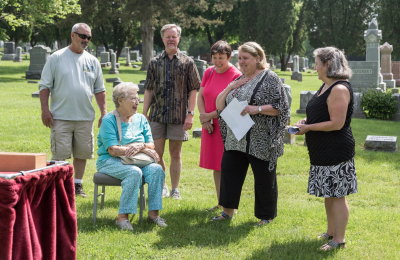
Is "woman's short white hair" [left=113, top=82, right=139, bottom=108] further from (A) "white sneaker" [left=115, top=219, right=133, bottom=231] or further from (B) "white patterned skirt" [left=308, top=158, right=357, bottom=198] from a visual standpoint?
(B) "white patterned skirt" [left=308, top=158, right=357, bottom=198]

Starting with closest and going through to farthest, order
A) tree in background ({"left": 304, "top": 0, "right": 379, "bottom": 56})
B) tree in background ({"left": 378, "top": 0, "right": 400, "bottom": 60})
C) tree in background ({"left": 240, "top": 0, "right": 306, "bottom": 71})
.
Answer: tree in background ({"left": 378, "top": 0, "right": 400, "bottom": 60}) < tree in background ({"left": 240, "top": 0, "right": 306, "bottom": 71}) < tree in background ({"left": 304, "top": 0, "right": 379, "bottom": 56})

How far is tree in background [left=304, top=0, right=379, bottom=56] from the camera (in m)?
56.1

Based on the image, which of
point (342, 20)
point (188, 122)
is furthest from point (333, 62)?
point (342, 20)

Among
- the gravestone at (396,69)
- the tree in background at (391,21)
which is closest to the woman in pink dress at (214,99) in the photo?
the gravestone at (396,69)

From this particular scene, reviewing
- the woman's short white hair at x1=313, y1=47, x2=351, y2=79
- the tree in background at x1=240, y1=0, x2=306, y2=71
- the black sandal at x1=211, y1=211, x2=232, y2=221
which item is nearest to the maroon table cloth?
the woman's short white hair at x1=313, y1=47, x2=351, y2=79

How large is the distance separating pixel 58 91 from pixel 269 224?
2.79 m

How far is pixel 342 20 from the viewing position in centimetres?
5672

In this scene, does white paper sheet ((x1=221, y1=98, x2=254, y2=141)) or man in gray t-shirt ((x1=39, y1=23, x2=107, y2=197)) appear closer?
white paper sheet ((x1=221, y1=98, x2=254, y2=141))

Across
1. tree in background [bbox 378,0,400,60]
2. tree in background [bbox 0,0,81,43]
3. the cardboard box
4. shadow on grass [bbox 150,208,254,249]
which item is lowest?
shadow on grass [bbox 150,208,254,249]

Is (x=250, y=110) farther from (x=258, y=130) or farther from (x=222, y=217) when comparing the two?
(x=222, y=217)

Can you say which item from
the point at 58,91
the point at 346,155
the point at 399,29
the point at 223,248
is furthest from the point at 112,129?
the point at 399,29

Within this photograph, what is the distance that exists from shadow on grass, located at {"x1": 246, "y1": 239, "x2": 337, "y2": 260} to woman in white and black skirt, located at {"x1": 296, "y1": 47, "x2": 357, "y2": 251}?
0.12 metres

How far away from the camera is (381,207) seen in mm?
7449

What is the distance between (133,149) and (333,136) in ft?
6.54
